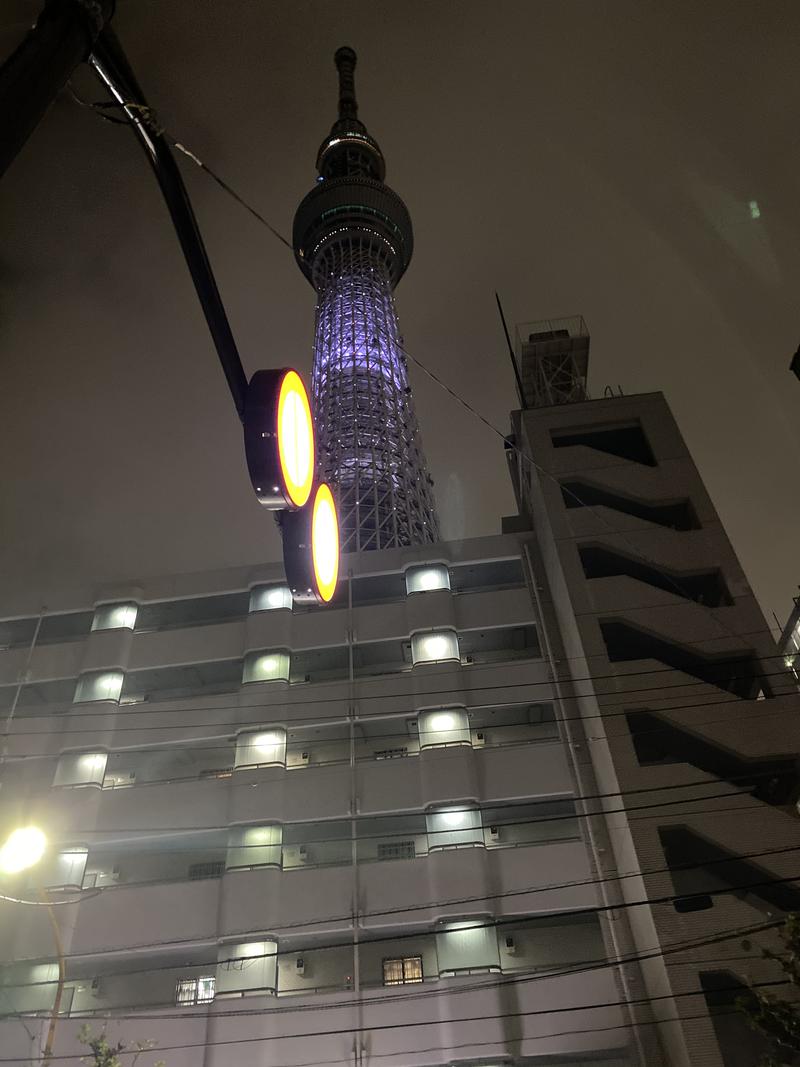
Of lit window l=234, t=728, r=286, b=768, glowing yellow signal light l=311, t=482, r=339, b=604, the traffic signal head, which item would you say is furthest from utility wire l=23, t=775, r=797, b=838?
the traffic signal head

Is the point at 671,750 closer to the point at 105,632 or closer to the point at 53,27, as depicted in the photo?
the point at 105,632

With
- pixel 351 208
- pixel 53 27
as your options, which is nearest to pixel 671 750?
pixel 53 27

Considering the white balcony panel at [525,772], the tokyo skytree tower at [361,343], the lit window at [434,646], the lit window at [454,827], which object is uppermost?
the tokyo skytree tower at [361,343]

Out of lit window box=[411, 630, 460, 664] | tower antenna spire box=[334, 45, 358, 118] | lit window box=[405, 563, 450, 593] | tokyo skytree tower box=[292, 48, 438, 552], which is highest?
tower antenna spire box=[334, 45, 358, 118]

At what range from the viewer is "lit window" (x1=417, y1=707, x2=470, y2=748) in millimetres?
24875

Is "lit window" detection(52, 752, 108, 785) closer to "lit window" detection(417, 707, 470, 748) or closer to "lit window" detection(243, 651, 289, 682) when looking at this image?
"lit window" detection(243, 651, 289, 682)

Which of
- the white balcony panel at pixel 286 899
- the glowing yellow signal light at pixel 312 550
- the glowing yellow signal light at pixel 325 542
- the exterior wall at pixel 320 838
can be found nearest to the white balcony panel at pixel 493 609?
the exterior wall at pixel 320 838

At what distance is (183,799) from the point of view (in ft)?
81.4

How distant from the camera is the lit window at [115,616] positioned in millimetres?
30094

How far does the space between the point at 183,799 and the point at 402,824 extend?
720cm

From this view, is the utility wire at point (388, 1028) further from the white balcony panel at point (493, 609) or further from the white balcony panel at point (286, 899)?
the white balcony panel at point (493, 609)

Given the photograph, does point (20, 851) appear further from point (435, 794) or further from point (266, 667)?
point (266, 667)

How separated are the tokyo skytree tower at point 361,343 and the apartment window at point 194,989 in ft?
87.6

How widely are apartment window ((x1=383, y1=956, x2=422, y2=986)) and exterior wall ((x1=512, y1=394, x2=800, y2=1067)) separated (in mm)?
6537
